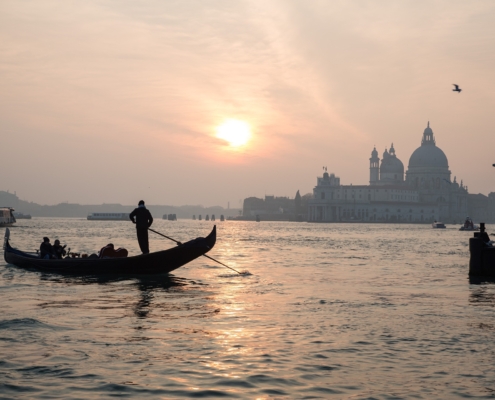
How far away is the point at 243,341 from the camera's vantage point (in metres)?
11.6

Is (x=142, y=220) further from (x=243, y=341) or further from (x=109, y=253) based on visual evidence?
(x=243, y=341)

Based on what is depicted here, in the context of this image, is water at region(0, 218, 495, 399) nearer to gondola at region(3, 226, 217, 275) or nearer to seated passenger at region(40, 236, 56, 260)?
gondola at region(3, 226, 217, 275)

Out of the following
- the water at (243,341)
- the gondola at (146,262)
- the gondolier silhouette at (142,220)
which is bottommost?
the water at (243,341)

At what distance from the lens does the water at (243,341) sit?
29.0ft

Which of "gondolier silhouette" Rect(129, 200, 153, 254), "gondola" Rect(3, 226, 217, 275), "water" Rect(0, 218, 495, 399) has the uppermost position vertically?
"gondolier silhouette" Rect(129, 200, 153, 254)

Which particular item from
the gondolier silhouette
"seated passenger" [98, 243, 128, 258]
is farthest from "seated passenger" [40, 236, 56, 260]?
the gondolier silhouette

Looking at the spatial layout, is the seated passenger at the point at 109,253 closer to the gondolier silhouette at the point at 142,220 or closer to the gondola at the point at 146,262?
the gondola at the point at 146,262

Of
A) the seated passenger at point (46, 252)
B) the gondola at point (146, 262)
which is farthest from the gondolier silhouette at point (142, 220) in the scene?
the seated passenger at point (46, 252)

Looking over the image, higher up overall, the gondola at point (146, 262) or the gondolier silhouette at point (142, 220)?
the gondolier silhouette at point (142, 220)

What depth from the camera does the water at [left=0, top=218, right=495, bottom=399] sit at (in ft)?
29.0

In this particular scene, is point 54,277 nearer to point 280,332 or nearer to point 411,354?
point 280,332

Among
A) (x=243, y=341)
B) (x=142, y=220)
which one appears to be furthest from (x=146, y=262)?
(x=243, y=341)

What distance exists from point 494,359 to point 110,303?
8796mm

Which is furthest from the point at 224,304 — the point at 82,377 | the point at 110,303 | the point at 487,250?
the point at 487,250
